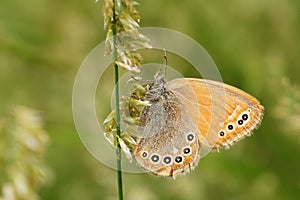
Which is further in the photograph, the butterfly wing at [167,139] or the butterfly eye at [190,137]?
the butterfly eye at [190,137]

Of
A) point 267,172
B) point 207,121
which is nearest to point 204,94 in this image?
point 207,121

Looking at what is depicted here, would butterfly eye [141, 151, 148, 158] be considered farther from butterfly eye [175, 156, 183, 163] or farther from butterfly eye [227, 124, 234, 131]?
butterfly eye [227, 124, 234, 131]

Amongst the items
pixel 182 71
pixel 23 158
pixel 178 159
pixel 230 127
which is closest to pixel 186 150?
pixel 178 159

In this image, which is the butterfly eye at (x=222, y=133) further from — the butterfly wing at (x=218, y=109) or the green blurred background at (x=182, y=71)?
the green blurred background at (x=182, y=71)

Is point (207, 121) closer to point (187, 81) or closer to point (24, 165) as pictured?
point (187, 81)

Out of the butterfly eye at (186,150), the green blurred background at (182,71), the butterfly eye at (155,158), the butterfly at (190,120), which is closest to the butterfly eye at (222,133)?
the butterfly at (190,120)

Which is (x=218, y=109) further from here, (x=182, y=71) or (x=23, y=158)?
(x=182, y=71)
